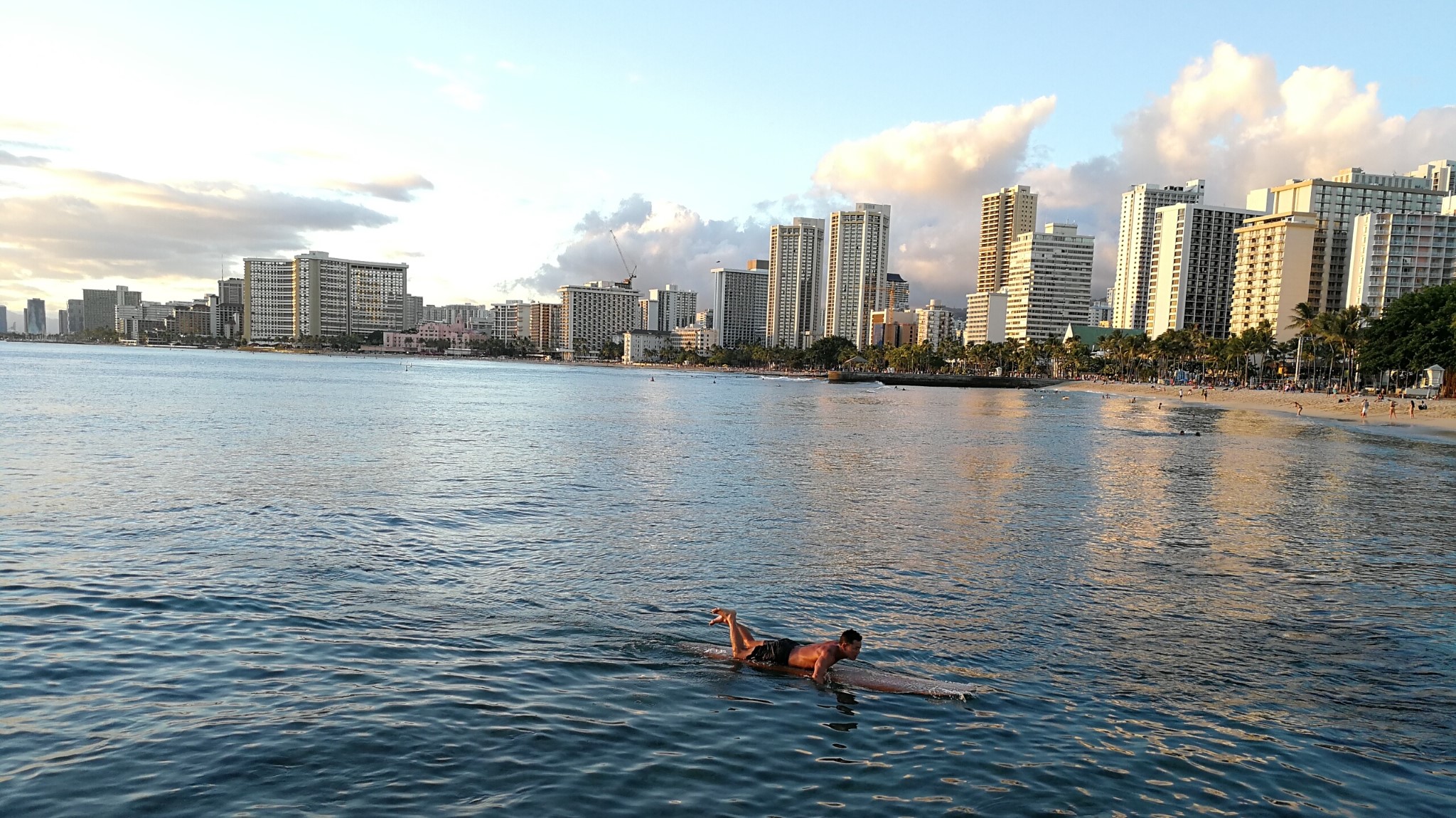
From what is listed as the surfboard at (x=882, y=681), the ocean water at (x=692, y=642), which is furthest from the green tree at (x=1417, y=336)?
the surfboard at (x=882, y=681)

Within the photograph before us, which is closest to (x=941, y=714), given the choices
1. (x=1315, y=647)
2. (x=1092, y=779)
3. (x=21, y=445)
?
(x=1092, y=779)

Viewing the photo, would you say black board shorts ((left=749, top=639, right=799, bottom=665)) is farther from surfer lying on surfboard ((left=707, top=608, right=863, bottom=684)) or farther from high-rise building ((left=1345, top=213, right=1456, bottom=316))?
high-rise building ((left=1345, top=213, right=1456, bottom=316))

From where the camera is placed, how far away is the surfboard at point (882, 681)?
13.0 m

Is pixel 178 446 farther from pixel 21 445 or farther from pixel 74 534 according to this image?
pixel 74 534

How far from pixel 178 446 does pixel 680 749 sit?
129 ft

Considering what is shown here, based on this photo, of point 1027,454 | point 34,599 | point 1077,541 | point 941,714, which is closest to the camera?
point 941,714

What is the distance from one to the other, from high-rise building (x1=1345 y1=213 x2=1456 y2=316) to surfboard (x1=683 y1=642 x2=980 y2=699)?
7894 inches

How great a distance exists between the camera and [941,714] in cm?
1228

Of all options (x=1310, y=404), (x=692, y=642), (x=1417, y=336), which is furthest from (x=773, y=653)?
(x=1417, y=336)

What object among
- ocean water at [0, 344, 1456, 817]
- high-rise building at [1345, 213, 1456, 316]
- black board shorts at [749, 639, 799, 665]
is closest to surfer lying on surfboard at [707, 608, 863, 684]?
black board shorts at [749, 639, 799, 665]

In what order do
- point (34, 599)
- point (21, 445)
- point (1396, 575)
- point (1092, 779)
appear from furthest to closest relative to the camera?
1. point (21, 445)
2. point (1396, 575)
3. point (34, 599)
4. point (1092, 779)

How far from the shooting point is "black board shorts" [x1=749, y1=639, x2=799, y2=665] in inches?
555

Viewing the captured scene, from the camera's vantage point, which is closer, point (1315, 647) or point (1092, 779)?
point (1092, 779)

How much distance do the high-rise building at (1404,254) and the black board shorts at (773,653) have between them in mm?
200966
